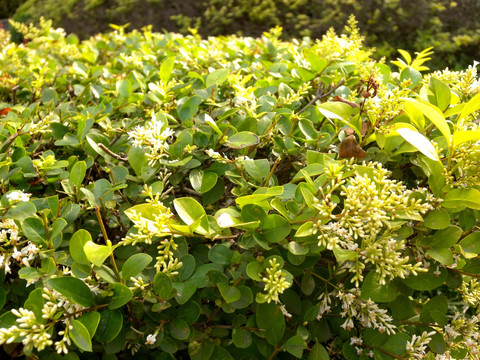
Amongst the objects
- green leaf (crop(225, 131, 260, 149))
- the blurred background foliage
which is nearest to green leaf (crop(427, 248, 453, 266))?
green leaf (crop(225, 131, 260, 149))

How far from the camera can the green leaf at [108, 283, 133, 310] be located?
109 cm

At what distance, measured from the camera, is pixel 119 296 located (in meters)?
1.11

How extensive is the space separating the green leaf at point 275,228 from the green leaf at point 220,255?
0.39ft

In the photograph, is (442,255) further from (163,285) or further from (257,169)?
(163,285)

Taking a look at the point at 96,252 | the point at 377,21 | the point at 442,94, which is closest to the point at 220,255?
the point at 96,252

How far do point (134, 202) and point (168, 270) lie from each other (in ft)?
1.11

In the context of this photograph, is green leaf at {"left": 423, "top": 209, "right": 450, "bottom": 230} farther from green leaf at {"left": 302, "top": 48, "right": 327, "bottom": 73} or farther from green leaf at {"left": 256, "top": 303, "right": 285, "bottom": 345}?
green leaf at {"left": 302, "top": 48, "right": 327, "bottom": 73}

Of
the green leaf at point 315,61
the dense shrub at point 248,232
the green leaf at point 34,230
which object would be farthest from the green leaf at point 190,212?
the green leaf at point 315,61

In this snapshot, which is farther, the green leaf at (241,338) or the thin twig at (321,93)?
the thin twig at (321,93)

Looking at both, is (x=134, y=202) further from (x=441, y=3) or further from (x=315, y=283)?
(x=441, y=3)

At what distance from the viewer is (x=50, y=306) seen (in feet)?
3.56

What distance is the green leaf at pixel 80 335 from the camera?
3.27 ft

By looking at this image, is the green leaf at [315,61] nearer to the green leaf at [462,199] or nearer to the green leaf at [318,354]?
the green leaf at [462,199]

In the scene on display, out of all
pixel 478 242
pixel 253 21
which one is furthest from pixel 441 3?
pixel 478 242
